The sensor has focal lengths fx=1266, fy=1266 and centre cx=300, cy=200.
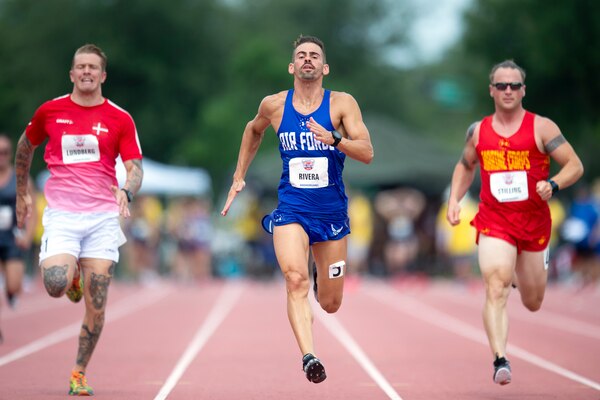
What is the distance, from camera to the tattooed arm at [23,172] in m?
9.47

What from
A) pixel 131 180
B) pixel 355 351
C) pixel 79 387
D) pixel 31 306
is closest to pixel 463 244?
pixel 31 306

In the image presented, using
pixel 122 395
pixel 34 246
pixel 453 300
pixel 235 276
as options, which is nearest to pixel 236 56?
pixel 235 276

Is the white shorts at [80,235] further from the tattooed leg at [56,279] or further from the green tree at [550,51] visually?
the green tree at [550,51]

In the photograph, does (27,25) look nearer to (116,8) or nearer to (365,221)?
(116,8)

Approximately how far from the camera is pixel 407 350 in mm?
13617

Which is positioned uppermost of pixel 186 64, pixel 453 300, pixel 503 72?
pixel 186 64

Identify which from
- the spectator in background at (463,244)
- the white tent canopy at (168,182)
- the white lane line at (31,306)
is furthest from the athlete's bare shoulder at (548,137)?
the white tent canopy at (168,182)

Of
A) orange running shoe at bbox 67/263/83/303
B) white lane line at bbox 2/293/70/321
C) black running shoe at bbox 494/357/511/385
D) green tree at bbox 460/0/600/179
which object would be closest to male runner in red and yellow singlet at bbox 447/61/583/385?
black running shoe at bbox 494/357/511/385

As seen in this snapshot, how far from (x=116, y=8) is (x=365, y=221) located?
1313 inches

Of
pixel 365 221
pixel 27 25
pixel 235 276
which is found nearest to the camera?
pixel 365 221

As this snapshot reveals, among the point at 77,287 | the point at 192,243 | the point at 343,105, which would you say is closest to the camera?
the point at 343,105

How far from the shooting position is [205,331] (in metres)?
16.2

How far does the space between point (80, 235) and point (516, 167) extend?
326 cm

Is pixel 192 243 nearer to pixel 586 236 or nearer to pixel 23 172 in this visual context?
pixel 586 236
